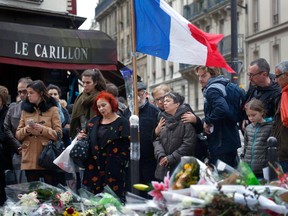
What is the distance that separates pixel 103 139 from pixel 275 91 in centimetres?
210

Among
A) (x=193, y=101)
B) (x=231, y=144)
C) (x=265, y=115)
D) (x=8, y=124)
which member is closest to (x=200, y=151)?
(x=231, y=144)

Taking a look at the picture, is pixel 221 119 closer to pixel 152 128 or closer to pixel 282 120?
pixel 282 120

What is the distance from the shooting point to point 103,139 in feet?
32.2

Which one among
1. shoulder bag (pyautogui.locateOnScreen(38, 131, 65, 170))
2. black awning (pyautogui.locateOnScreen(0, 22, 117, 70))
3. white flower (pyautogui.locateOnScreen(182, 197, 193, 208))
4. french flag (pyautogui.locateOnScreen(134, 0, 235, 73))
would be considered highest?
black awning (pyautogui.locateOnScreen(0, 22, 117, 70))

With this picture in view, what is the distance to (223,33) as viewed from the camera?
49812 millimetres

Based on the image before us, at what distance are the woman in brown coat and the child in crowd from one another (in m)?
2.92

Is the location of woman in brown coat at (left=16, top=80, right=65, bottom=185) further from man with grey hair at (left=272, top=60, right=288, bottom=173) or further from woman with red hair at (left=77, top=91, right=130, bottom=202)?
man with grey hair at (left=272, top=60, right=288, bottom=173)

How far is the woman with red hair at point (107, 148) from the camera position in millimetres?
9797

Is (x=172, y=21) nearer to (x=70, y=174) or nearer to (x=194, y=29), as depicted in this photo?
(x=194, y=29)

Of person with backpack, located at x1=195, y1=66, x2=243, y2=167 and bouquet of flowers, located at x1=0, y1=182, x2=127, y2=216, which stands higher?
person with backpack, located at x1=195, y1=66, x2=243, y2=167

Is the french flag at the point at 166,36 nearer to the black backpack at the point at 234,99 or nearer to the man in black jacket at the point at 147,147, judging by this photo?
the black backpack at the point at 234,99

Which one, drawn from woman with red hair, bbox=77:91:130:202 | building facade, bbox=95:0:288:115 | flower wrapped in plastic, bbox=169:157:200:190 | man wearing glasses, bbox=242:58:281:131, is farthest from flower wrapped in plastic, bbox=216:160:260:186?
building facade, bbox=95:0:288:115

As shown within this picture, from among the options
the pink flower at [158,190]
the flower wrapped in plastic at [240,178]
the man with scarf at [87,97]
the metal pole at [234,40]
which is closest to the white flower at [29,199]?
the man with scarf at [87,97]

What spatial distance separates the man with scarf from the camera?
10.4m
